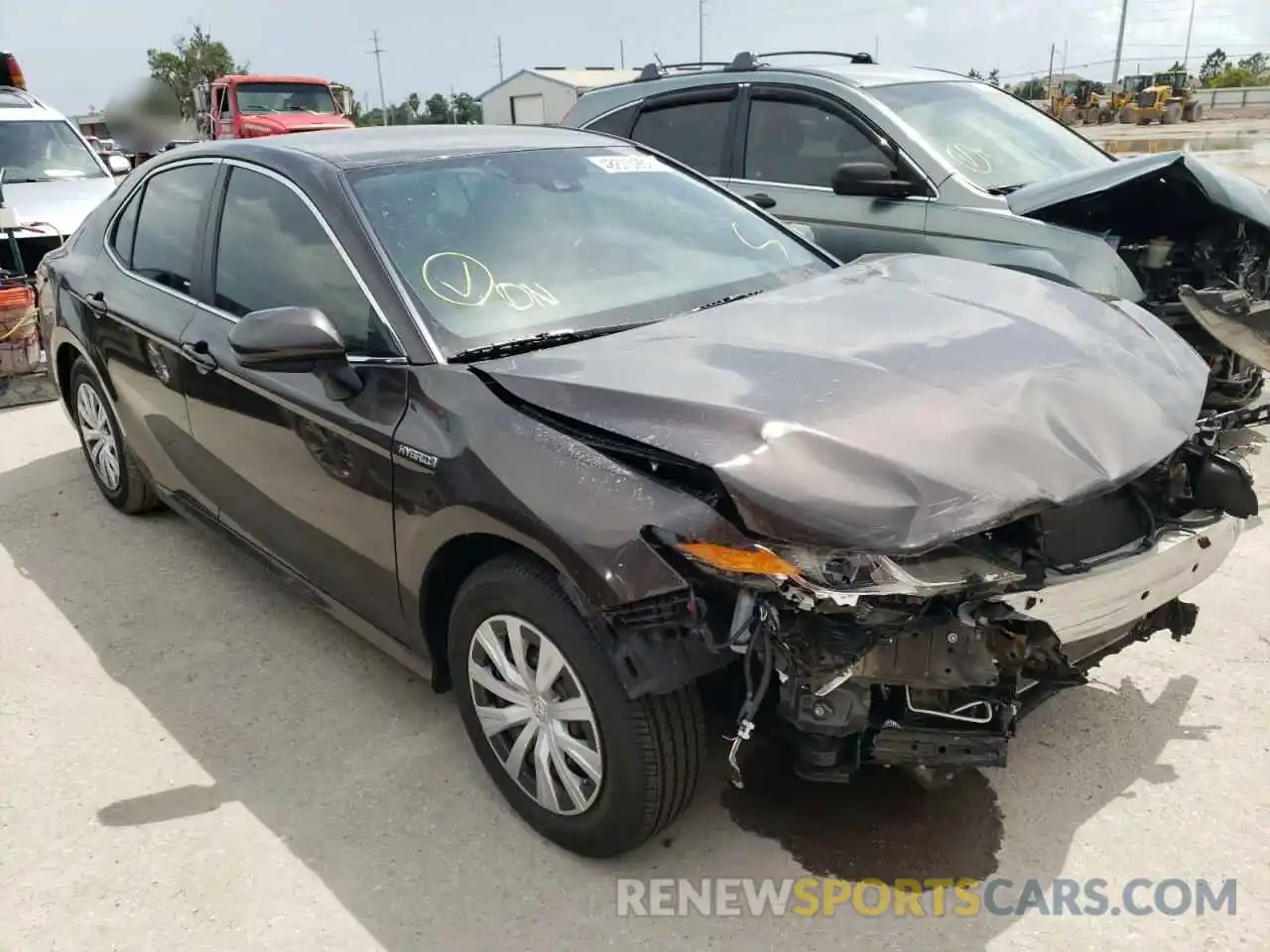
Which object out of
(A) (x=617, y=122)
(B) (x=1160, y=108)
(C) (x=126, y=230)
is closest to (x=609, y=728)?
(C) (x=126, y=230)

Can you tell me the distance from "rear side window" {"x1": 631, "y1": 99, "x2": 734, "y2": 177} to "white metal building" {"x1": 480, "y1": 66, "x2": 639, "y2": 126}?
36.9 metres

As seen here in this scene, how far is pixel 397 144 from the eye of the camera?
11.1ft

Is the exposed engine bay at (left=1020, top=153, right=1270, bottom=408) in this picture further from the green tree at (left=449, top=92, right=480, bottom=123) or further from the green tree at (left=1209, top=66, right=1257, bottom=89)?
the green tree at (left=1209, top=66, right=1257, bottom=89)

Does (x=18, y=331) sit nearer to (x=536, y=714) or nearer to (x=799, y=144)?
(x=799, y=144)

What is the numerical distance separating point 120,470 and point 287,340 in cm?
251

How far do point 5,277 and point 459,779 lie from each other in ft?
18.6

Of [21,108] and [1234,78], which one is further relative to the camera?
[1234,78]

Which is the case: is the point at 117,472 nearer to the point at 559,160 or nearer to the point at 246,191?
the point at 246,191

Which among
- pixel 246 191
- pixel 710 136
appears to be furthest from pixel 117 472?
pixel 710 136

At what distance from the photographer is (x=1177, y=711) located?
10.0ft

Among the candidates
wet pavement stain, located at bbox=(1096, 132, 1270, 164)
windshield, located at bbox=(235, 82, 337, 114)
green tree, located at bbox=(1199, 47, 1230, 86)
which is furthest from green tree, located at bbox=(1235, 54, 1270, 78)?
windshield, located at bbox=(235, 82, 337, 114)

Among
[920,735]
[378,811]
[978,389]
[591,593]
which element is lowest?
[378,811]

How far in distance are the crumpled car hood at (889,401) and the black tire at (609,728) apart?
1.43 ft

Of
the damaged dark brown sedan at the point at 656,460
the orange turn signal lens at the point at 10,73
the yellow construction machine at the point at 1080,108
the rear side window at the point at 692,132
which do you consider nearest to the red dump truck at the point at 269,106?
the orange turn signal lens at the point at 10,73
